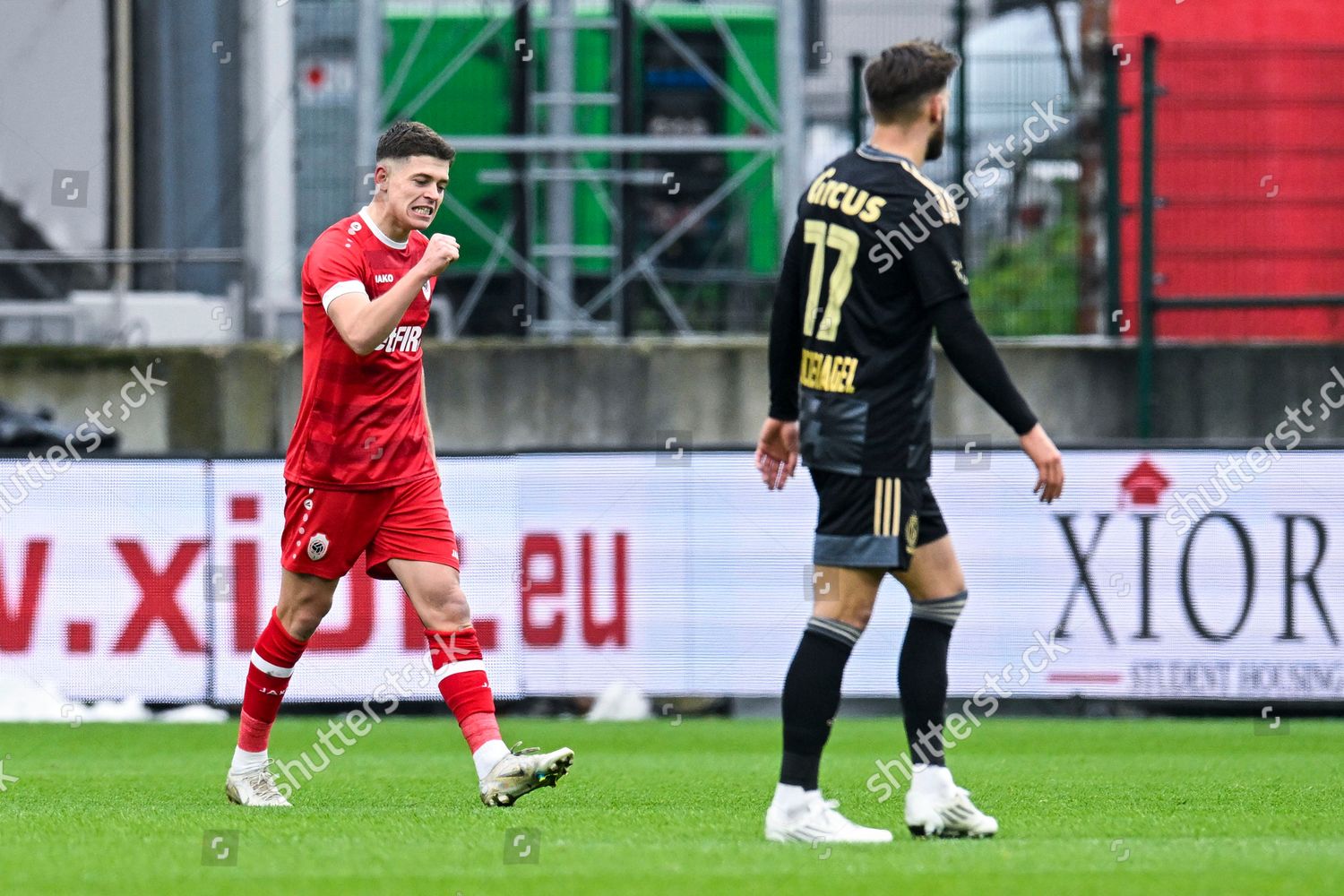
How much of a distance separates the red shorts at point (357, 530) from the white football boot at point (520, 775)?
697 mm

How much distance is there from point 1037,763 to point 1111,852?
3.11 metres

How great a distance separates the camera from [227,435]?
535 inches

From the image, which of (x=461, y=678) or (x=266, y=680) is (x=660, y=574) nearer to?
(x=266, y=680)

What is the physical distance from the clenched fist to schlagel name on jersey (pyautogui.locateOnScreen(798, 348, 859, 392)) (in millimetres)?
1063

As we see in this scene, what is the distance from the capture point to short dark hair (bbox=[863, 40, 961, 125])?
17.7 ft

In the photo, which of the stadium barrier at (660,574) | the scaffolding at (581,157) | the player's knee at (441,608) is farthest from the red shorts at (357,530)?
the scaffolding at (581,157)

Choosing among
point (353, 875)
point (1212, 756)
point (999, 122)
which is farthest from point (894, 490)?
point (999, 122)

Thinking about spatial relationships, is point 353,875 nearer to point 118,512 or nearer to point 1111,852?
point 1111,852

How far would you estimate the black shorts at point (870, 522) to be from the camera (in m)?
5.29

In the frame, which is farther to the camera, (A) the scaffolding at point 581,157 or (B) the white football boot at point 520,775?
(A) the scaffolding at point 581,157

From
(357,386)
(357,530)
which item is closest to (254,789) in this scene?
(357,530)

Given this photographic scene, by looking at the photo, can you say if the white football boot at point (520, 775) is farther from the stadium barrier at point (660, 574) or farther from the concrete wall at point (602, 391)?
the concrete wall at point (602, 391)

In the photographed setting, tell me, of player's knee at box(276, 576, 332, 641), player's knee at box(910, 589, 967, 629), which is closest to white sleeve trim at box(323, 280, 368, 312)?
player's knee at box(276, 576, 332, 641)

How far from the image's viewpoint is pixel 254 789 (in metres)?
6.53
